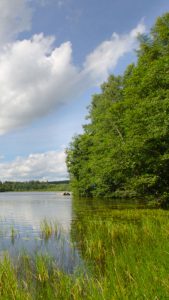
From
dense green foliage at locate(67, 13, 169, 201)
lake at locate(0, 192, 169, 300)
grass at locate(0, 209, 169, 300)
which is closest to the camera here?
grass at locate(0, 209, 169, 300)

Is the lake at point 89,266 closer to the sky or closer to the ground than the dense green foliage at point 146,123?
closer to the ground

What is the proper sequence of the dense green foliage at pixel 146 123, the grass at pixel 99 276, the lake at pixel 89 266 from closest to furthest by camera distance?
the grass at pixel 99 276
the lake at pixel 89 266
the dense green foliage at pixel 146 123

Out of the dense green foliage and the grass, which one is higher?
the dense green foliage

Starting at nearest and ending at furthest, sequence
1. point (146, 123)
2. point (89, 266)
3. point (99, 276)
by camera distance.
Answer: point (99, 276)
point (89, 266)
point (146, 123)

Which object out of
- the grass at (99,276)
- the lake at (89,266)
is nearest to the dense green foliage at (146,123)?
the lake at (89,266)

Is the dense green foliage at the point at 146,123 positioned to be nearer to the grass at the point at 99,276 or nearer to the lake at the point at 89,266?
the lake at the point at 89,266

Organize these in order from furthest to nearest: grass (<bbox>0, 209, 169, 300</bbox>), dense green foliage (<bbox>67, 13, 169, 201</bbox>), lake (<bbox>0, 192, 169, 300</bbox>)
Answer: dense green foliage (<bbox>67, 13, 169, 201</bbox>)
lake (<bbox>0, 192, 169, 300</bbox>)
grass (<bbox>0, 209, 169, 300</bbox>)

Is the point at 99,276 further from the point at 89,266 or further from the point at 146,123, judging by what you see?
the point at 146,123

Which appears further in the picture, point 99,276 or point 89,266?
point 89,266

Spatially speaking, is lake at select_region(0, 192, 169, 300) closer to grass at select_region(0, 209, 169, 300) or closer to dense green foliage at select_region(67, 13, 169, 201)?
grass at select_region(0, 209, 169, 300)

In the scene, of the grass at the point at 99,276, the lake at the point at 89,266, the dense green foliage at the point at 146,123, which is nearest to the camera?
the grass at the point at 99,276

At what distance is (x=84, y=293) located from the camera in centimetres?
675

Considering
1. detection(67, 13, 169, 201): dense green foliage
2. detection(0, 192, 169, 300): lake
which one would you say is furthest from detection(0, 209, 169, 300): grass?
detection(67, 13, 169, 201): dense green foliage

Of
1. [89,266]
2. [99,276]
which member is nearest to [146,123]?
[89,266]
